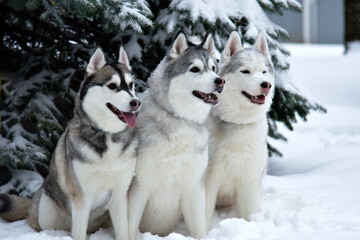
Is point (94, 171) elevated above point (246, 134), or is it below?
above

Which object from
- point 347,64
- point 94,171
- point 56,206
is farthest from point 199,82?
point 347,64

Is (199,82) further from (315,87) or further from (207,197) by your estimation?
(315,87)

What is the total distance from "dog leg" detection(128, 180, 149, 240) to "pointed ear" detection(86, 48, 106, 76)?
1.02 m

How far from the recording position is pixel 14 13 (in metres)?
5.70

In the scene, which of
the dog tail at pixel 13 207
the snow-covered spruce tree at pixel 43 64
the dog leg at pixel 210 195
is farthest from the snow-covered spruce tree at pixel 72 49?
the dog leg at pixel 210 195

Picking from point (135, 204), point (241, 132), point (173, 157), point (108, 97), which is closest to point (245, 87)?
point (241, 132)

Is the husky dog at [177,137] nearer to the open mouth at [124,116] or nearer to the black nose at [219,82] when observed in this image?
the black nose at [219,82]

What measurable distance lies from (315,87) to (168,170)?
962cm

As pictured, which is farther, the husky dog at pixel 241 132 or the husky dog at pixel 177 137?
the husky dog at pixel 241 132

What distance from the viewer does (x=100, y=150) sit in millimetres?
3773

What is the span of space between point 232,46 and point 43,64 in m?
2.32

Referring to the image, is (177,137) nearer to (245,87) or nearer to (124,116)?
(124,116)

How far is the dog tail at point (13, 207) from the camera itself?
14.7 ft

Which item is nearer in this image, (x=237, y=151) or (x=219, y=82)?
(x=219, y=82)
